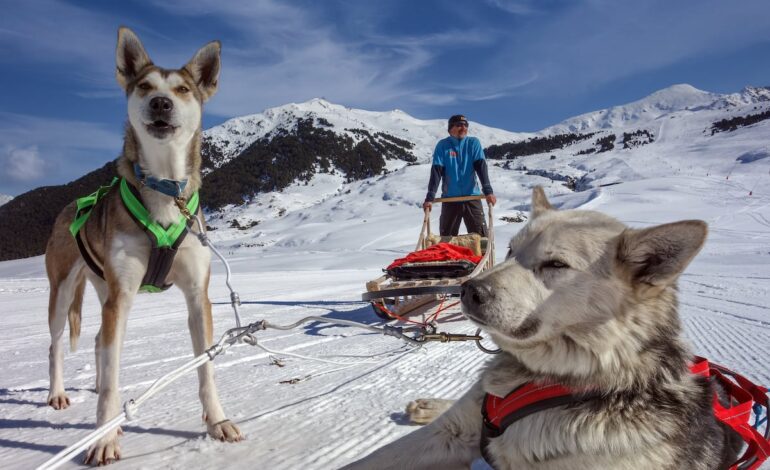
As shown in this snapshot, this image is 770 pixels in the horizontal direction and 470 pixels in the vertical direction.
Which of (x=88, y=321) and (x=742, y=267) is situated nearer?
(x=88, y=321)

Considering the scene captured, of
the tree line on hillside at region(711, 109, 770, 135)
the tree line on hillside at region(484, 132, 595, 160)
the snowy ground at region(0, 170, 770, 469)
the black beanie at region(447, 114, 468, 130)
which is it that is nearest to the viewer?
the snowy ground at region(0, 170, 770, 469)

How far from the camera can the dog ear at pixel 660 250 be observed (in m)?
1.66

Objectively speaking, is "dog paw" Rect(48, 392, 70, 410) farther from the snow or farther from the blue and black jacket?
the blue and black jacket

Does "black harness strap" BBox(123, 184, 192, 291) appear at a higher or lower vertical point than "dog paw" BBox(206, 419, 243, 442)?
higher

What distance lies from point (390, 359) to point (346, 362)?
1.22 feet

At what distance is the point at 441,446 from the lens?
1.86 metres

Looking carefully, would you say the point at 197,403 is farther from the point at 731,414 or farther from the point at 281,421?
the point at 731,414

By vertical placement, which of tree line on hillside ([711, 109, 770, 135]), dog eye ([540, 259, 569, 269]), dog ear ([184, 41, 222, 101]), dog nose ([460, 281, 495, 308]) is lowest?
dog nose ([460, 281, 495, 308])

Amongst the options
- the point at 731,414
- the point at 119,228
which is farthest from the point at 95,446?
the point at 731,414

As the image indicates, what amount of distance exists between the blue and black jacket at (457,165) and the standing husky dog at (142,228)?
4.89 m

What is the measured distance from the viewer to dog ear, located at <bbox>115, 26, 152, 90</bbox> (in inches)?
107

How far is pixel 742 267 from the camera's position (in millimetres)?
9922

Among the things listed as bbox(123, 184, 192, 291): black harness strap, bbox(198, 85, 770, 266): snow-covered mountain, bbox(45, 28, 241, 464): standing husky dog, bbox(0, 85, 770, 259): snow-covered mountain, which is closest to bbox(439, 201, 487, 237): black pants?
bbox(45, 28, 241, 464): standing husky dog

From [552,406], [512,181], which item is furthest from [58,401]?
[512,181]
